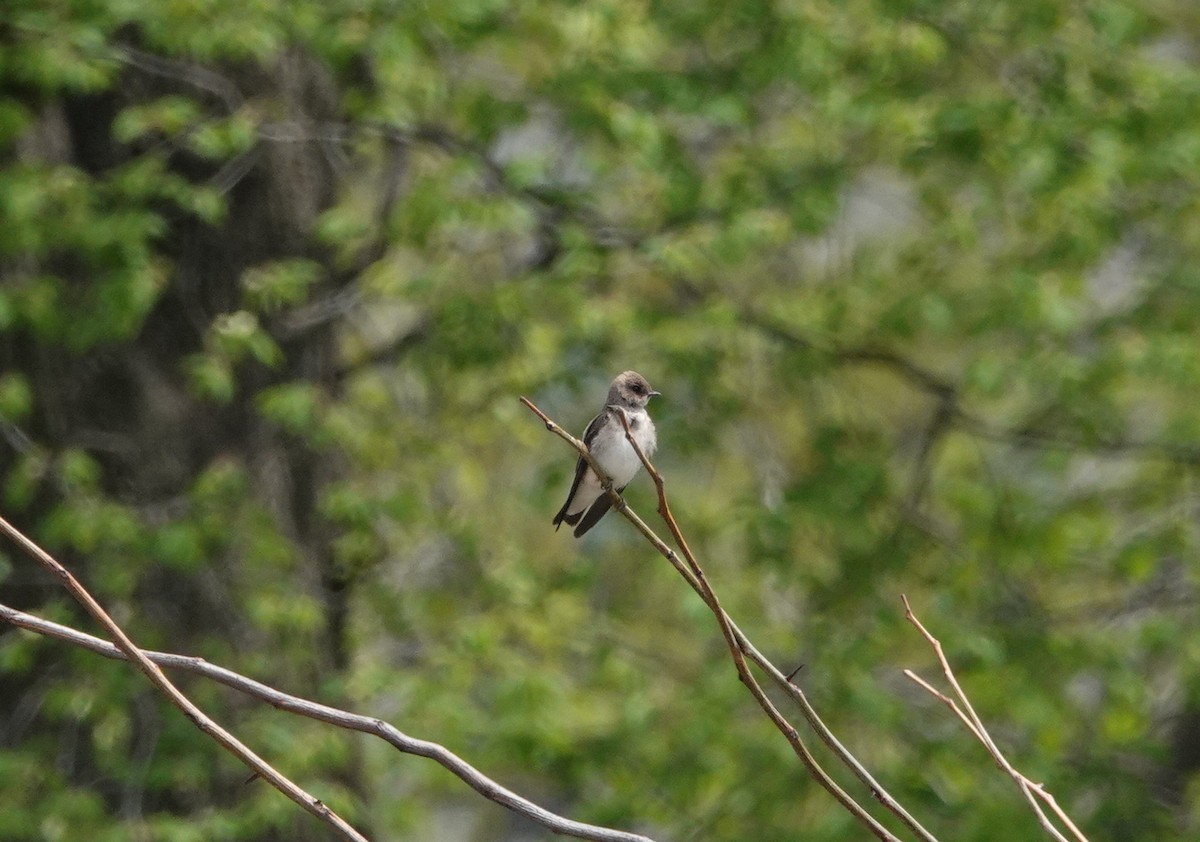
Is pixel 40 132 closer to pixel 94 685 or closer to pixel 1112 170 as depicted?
pixel 94 685

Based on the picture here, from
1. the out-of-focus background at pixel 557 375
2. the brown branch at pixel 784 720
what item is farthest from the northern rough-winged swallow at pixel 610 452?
the out-of-focus background at pixel 557 375

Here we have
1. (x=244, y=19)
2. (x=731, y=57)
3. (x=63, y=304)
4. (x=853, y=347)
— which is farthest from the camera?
(x=853, y=347)

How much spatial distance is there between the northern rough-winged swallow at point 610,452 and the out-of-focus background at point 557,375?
106 inches

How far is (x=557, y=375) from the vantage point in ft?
28.4

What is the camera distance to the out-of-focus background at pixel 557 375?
7855 mm

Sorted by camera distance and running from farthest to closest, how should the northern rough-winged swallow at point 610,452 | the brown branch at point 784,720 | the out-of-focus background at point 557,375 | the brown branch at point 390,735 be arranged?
1. the out-of-focus background at point 557,375
2. the northern rough-winged swallow at point 610,452
3. the brown branch at point 784,720
4. the brown branch at point 390,735

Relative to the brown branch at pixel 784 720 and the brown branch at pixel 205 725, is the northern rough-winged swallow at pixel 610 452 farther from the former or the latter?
the brown branch at pixel 205 725

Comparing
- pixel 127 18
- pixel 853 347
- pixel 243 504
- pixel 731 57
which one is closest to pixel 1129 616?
pixel 853 347

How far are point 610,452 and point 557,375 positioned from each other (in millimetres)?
3566

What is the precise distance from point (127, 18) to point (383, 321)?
16.8ft

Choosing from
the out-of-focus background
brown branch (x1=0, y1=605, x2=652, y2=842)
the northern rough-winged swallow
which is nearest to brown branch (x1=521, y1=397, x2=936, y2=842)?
brown branch (x1=0, y1=605, x2=652, y2=842)

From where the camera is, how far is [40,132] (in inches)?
327

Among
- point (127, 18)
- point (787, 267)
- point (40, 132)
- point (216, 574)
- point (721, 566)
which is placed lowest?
point (721, 566)

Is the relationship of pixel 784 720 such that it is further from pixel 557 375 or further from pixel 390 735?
pixel 557 375
